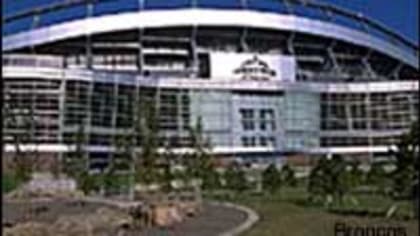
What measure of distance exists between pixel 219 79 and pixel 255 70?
354cm

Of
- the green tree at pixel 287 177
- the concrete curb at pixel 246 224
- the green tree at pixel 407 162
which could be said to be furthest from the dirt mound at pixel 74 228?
the green tree at pixel 287 177

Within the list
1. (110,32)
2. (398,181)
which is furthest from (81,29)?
(398,181)

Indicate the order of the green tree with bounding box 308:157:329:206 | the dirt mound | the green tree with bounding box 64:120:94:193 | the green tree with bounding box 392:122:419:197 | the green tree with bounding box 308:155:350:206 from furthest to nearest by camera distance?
1. the green tree with bounding box 64:120:94:193
2. the green tree with bounding box 308:157:329:206
3. the green tree with bounding box 308:155:350:206
4. the green tree with bounding box 392:122:419:197
5. the dirt mound

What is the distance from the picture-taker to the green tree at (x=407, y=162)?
21.2 metres

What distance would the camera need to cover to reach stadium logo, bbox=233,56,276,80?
8006 cm

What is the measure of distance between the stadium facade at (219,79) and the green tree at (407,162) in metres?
46.3

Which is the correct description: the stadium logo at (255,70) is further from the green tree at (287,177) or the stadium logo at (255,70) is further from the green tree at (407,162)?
the green tree at (407,162)

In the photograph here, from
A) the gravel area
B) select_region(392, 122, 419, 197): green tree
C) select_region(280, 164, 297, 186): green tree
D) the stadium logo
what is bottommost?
select_region(280, 164, 297, 186): green tree

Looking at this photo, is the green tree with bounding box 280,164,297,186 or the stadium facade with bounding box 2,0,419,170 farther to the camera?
the stadium facade with bounding box 2,0,419,170

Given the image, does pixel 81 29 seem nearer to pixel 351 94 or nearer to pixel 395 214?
pixel 351 94

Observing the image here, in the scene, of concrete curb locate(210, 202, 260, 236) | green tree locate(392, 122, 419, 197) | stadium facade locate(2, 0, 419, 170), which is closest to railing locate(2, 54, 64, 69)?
stadium facade locate(2, 0, 419, 170)

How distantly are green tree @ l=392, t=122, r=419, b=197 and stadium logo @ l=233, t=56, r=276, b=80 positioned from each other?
56.8 metres

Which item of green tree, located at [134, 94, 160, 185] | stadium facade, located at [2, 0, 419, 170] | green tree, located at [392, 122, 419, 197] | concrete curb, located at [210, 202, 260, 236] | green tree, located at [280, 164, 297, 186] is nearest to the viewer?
concrete curb, located at [210, 202, 260, 236]

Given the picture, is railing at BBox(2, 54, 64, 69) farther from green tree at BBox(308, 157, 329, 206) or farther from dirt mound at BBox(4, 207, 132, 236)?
dirt mound at BBox(4, 207, 132, 236)
